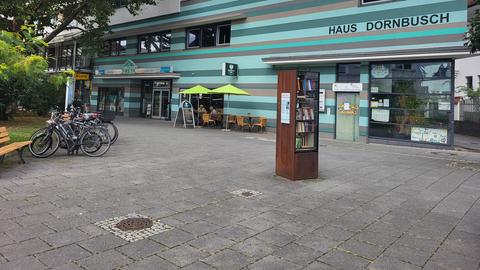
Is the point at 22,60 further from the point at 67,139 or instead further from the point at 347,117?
the point at 347,117

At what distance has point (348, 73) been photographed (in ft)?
54.1

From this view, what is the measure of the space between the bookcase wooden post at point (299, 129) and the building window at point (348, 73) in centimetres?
924

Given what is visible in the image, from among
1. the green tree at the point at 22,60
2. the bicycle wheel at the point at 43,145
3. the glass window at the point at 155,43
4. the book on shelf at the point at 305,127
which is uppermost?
the glass window at the point at 155,43

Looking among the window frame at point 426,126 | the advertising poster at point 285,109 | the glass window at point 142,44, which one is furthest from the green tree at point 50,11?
the advertising poster at point 285,109

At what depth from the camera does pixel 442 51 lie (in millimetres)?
13430

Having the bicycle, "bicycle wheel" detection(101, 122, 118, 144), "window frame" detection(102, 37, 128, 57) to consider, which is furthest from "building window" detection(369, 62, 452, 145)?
"window frame" detection(102, 37, 128, 57)

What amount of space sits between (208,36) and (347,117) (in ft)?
33.2

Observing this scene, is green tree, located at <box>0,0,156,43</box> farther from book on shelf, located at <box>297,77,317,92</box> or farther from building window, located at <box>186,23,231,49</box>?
book on shelf, located at <box>297,77,317,92</box>

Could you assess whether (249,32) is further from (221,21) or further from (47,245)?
(47,245)

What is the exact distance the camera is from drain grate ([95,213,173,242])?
4.28m

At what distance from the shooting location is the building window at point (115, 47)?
28156 mm

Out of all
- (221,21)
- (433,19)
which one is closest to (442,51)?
(433,19)

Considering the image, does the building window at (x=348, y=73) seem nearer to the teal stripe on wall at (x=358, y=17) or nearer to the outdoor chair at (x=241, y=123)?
the teal stripe on wall at (x=358, y=17)

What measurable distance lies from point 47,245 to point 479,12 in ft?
33.5
